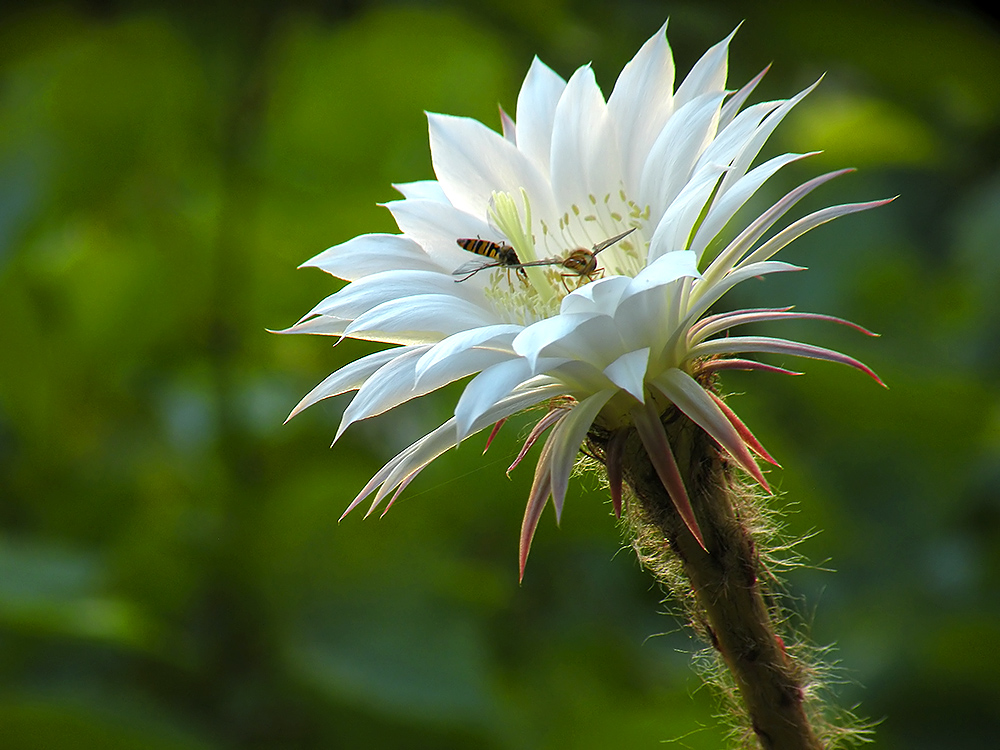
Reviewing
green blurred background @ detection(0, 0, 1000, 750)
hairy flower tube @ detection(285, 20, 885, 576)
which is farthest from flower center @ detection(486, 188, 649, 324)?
green blurred background @ detection(0, 0, 1000, 750)

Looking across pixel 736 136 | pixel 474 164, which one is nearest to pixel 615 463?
pixel 736 136

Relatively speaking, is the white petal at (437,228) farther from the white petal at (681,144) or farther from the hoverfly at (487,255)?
the white petal at (681,144)

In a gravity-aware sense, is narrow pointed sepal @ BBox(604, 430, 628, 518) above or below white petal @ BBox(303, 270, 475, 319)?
below

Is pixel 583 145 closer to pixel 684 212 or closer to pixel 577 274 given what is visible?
pixel 577 274

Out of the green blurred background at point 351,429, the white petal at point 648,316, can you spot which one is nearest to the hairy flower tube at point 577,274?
the white petal at point 648,316

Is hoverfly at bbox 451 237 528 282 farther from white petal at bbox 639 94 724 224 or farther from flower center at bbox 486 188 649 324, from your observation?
white petal at bbox 639 94 724 224

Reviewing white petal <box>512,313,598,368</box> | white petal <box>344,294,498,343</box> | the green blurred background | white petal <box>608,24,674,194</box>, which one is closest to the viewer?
white petal <box>512,313,598,368</box>

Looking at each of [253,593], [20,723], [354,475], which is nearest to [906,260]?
[354,475]
